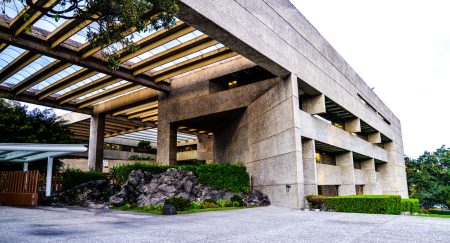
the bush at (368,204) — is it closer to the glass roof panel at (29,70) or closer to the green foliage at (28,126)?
the green foliage at (28,126)

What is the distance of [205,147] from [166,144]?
2027 centimetres

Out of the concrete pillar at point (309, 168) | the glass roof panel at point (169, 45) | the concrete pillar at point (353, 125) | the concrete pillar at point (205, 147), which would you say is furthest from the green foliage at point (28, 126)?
the concrete pillar at point (353, 125)

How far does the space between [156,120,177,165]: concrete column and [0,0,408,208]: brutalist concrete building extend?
0.09m

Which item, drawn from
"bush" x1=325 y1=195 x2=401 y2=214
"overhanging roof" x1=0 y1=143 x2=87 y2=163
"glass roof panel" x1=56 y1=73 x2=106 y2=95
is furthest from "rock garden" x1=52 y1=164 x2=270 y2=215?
"glass roof panel" x1=56 y1=73 x2=106 y2=95

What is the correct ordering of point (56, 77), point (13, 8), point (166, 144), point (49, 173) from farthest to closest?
point (166, 144) → point (56, 77) → point (13, 8) → point (49, 173)

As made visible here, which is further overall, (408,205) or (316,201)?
(408,205)

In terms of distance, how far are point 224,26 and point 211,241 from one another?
34.0ft

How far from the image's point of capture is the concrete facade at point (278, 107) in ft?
55.8

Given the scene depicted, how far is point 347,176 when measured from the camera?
85.4 ft

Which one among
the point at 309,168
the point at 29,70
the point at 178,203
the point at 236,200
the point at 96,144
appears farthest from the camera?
the point at 96,144

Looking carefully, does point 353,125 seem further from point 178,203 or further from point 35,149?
point 35,149

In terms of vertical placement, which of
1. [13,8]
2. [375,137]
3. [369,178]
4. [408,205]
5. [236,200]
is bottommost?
[408,205]

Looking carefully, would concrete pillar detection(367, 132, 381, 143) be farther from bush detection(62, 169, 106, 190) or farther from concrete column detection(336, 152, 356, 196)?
bush detection(62, 169, 106, 190)

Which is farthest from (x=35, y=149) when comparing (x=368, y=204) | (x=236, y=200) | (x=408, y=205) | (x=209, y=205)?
(x=408, y=205)
